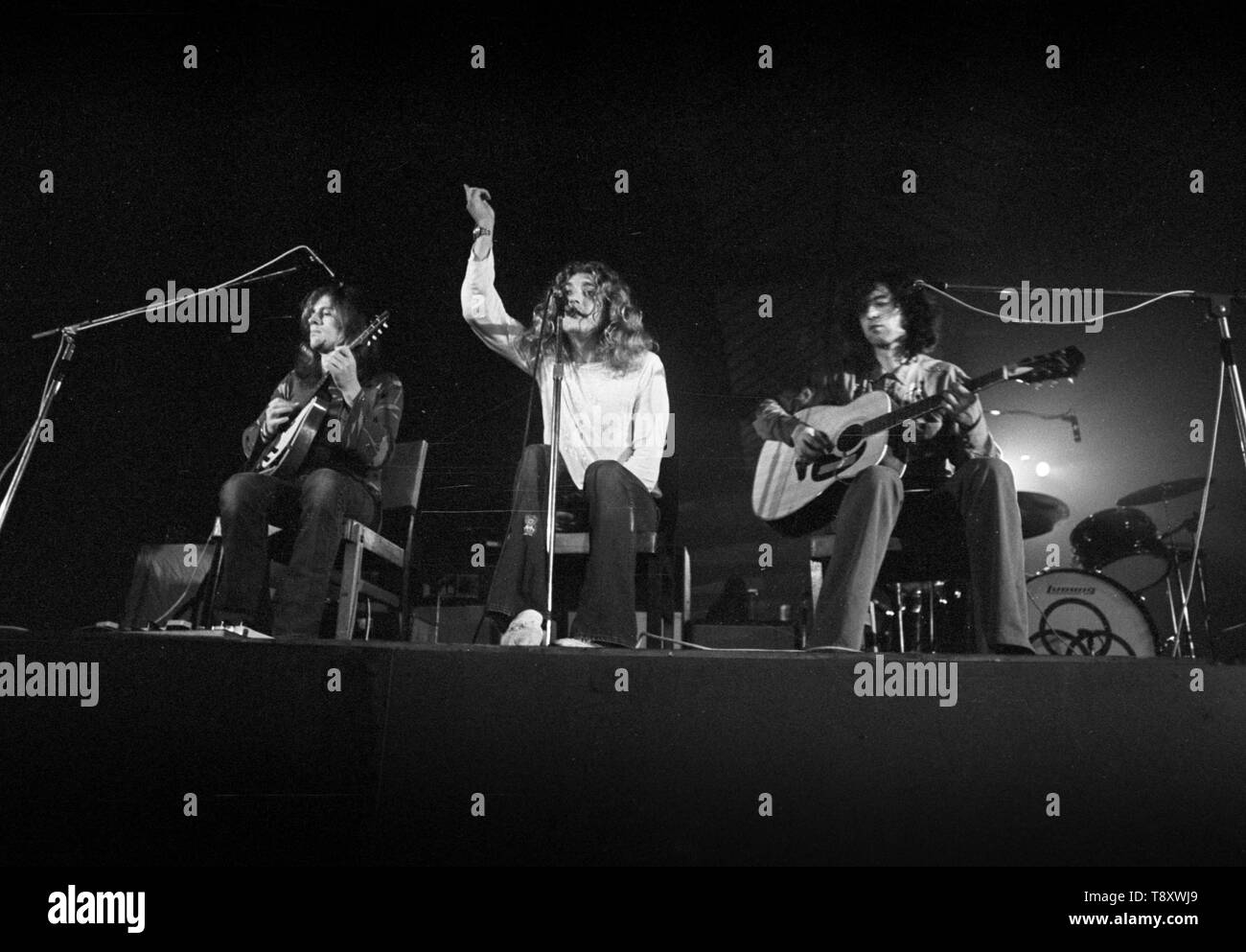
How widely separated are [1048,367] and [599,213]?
4.30 ft

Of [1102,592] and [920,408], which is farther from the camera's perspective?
[1102,592]

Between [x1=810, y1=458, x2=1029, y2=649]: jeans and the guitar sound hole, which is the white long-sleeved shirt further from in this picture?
[x1=810, y1=458, x2=1029, y2=649]: jeans

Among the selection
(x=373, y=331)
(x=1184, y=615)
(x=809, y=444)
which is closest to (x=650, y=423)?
(x=809, y=444)

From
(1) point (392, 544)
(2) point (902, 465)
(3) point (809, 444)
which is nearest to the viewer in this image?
(2) point (902, 465)

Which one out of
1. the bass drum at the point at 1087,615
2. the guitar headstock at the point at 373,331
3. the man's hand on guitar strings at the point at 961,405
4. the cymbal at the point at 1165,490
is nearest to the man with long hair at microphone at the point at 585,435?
the guitar headstock at the point at 373,331

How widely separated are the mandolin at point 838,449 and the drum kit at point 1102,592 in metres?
0.32

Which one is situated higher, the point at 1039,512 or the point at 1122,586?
the point at 1039,512

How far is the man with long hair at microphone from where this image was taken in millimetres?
2738

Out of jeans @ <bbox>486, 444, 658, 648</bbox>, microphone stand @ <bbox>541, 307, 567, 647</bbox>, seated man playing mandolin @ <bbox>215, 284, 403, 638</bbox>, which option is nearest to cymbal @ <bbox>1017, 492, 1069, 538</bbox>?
jeans @ <bbox>486, 444, 658, 648</bbox>

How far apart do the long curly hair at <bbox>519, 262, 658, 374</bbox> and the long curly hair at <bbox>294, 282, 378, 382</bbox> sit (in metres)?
0.47

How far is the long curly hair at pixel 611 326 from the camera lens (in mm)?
3236

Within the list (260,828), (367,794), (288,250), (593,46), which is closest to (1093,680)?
(367,794)

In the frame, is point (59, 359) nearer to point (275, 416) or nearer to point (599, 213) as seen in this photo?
point (275, 416)

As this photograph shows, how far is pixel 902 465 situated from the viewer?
2.96 m
